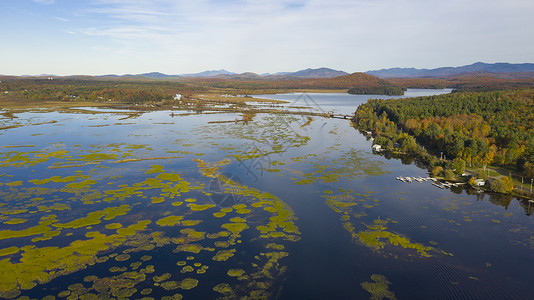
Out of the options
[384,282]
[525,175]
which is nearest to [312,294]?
[384,282]

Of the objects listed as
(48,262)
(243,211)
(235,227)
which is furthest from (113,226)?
(243,211)

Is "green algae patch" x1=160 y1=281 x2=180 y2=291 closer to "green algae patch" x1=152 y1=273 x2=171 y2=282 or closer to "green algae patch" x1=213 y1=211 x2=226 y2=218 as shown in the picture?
"green algae patch" x1=152 y1=273 x2=171 y2=282

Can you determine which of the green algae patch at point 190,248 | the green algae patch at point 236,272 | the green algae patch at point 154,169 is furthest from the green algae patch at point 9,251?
the green algae patch at point 154,169

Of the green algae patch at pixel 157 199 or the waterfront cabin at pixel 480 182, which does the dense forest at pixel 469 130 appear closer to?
the waterfront cabin at pixel 480 182

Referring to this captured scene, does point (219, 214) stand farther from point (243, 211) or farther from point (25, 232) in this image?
point (25, 232)

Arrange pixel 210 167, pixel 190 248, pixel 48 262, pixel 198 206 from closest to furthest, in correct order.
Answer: pixel 48 262 < pixel 190 248 < pixel 198 206 < pixel 210 167

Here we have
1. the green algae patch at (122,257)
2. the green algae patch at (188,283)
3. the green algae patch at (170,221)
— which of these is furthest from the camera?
the green algae patch at (170,221)
